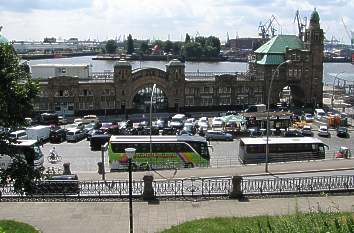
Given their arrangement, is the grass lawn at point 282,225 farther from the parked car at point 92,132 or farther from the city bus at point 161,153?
the parked car at point 92,132


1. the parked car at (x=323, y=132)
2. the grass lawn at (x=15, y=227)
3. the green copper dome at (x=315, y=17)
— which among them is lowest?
the parked car at (x=323, y=132)

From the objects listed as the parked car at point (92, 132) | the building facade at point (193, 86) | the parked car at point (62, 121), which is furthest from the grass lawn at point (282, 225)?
the building facade at point (193, 86)

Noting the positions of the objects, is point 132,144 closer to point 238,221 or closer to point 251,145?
point 251,145

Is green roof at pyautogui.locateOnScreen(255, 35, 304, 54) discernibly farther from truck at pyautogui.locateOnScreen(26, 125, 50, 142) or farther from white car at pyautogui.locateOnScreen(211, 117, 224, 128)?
truck at pyautogui.locateOnScreen(26, 125, 50, 142)

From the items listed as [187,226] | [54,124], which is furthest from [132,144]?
[54,124]

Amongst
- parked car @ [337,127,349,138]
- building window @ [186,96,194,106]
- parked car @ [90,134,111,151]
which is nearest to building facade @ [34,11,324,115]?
building window @ [186,96,194,106]

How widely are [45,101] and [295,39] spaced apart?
136 ft

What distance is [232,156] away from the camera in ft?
145

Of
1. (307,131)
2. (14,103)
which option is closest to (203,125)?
(307,131)

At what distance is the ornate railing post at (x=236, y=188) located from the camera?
79.4ft

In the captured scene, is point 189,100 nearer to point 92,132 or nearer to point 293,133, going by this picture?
point 293,133

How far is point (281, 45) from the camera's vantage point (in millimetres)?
81062

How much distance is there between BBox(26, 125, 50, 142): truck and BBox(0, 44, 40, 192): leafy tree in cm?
3203

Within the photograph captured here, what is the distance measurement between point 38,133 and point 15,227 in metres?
31.6
